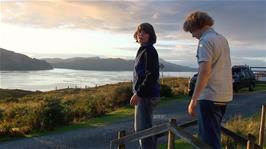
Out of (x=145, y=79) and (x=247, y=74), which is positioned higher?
(x=247, y=74)

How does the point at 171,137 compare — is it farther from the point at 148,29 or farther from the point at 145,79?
the point at 148,29

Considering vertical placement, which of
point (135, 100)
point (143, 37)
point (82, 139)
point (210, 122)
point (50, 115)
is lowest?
point (82, 139)

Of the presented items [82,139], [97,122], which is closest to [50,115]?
[97,122]

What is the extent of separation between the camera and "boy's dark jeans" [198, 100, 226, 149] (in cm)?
639

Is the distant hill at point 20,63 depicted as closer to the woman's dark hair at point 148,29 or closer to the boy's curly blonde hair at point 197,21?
the woman's dark hair at point 148,29

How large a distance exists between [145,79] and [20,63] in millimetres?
165492

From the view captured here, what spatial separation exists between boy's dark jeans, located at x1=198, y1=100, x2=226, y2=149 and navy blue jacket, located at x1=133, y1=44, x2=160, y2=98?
1261 millimetres

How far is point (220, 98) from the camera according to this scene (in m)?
6.39

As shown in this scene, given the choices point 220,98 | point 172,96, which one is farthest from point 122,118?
point 220,98

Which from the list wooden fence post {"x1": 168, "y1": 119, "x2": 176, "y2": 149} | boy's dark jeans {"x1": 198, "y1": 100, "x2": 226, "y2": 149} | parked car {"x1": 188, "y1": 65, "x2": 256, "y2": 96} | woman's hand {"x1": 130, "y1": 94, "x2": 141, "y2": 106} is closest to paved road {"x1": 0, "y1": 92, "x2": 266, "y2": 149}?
woman's hand {"x1": 130, "y1": 94, "x2": 141, "y2": 106}

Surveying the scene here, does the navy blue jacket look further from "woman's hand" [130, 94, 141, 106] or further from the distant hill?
the distant hill

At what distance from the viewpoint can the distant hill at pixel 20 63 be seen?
160 meters

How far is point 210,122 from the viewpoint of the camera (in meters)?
6.45

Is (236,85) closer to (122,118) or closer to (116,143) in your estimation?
(122,118)
